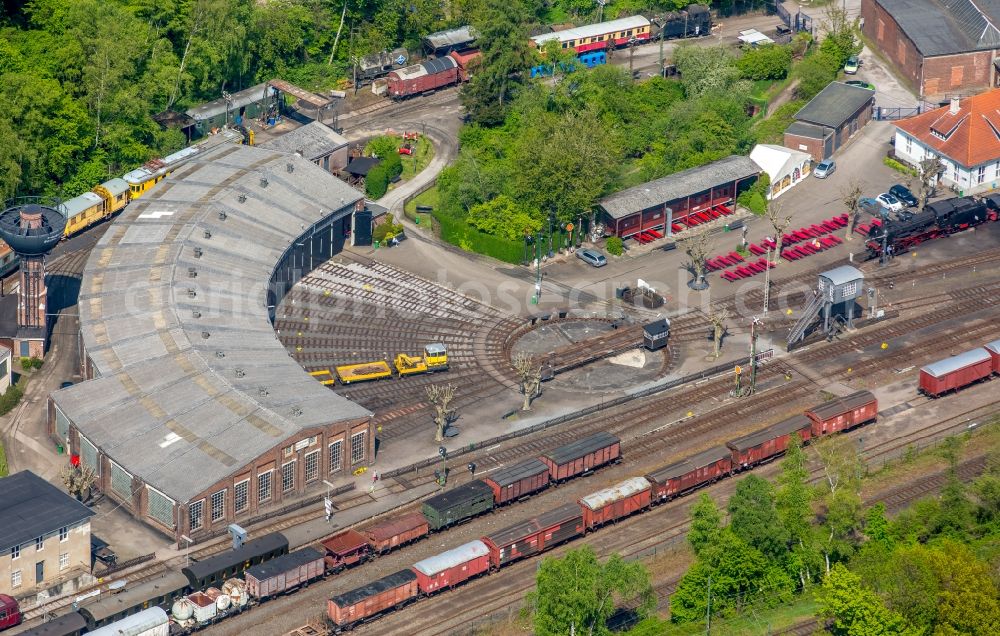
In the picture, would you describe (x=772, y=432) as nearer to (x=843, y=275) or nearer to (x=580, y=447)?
(x=580, y=447)

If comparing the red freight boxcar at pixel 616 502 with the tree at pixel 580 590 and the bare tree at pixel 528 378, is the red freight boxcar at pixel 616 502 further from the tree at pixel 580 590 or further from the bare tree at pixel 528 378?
the bare tree at pixel 528 378

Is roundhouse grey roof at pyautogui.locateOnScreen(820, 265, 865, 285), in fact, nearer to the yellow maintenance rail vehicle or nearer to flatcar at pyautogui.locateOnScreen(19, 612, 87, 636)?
the yellow maintenance rail vehicle

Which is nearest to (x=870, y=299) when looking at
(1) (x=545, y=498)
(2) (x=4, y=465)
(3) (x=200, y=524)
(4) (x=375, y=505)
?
(1) (x=545, y=498)

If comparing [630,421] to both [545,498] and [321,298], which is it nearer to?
[545,498]

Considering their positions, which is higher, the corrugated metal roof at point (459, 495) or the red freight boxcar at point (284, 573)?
the corrugated metal roof at point (459, 495)

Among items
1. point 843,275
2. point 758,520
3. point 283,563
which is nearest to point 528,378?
point 843,275

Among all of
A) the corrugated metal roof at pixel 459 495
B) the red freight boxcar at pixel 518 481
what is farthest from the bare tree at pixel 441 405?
the corrugated metal roof at pixel 459 495

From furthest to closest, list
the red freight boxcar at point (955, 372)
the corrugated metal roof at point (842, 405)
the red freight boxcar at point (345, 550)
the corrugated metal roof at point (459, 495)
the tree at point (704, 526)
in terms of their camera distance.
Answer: the red freight boxcar at point (955, 372), the corrugated metal roof at point (842, 405), the corrugated metal roof at point (459, 495), the red freight boxcar at point (345, 550), the tree at point (704, 526)

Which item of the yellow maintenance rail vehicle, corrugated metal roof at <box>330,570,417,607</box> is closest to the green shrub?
the yellow maintenance rail vehicle
